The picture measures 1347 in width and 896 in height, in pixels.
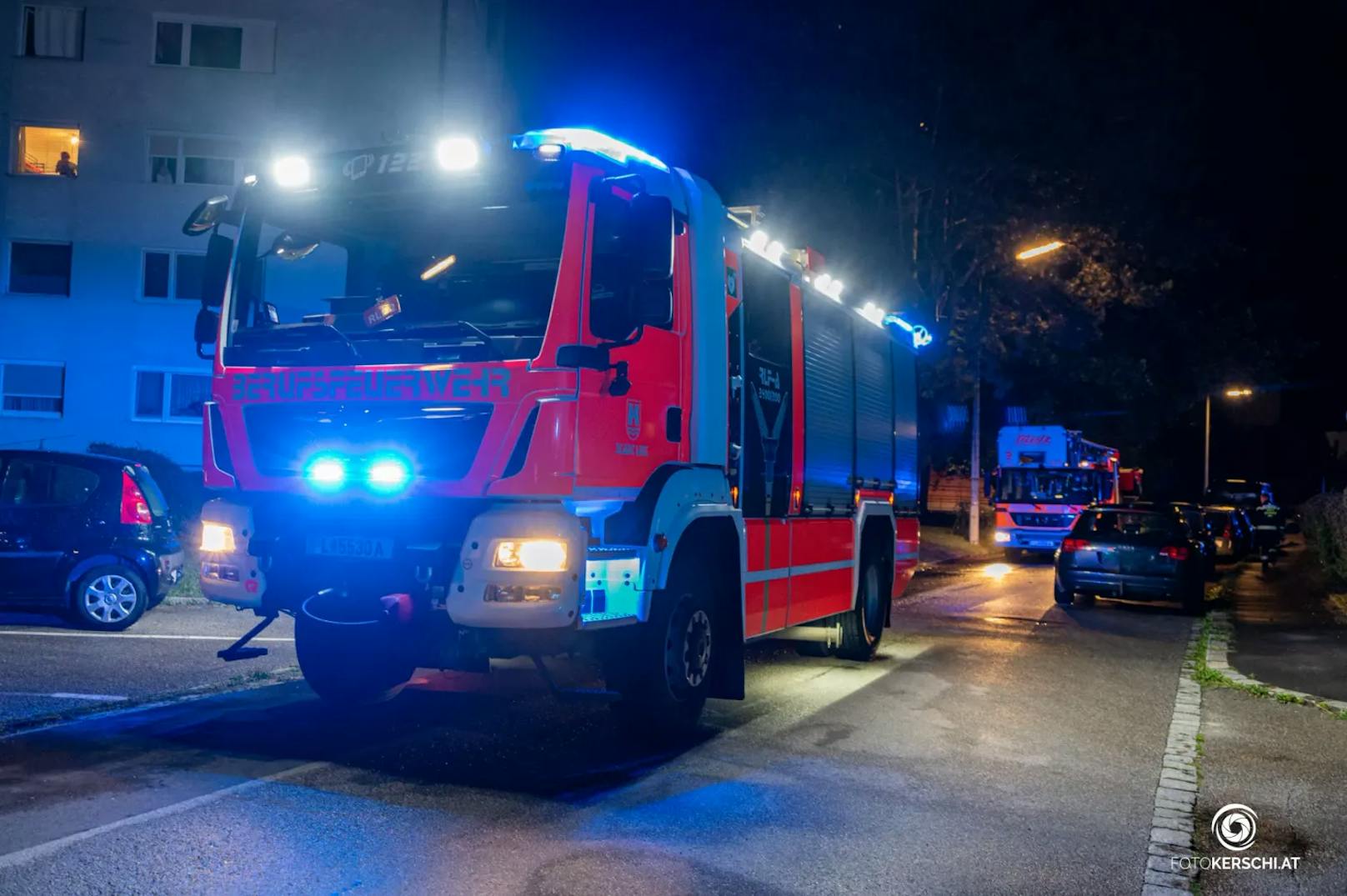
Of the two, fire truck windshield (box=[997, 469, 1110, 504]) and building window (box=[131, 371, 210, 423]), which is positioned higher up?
building window (box=[131, 371, 210, 423])

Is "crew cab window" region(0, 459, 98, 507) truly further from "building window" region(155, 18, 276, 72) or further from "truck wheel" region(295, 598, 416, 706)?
"building window" region(155, 18, 276, 72)

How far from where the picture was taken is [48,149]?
88.0ft

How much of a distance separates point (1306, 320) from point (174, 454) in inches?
1652

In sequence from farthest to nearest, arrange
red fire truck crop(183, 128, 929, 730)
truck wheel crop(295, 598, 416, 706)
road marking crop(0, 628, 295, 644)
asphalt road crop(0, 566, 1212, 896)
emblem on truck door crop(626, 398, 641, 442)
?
road marking crop(0, 628, 295, 644)
truck wheel crop(295, 598, 416, 706)
emblem on truck door crop(626, 398, 641, 442)
red fire truck crop(183, 128, 929, 730)
asphalt road crop(0, 566, 1212, 896)

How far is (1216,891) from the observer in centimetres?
516

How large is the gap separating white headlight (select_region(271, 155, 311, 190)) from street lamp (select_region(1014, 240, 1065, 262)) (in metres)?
24.4

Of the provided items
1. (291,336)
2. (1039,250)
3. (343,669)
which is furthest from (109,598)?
(1039,250)

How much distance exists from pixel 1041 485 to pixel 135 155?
69.6ft

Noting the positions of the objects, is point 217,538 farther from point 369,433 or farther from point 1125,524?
point 1125,524

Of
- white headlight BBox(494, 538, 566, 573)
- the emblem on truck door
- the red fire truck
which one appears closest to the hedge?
the red fire truck

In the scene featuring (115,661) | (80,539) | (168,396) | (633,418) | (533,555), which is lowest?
(115,661)

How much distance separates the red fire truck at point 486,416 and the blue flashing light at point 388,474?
0.01 metres

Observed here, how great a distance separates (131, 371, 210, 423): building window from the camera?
26.7 m

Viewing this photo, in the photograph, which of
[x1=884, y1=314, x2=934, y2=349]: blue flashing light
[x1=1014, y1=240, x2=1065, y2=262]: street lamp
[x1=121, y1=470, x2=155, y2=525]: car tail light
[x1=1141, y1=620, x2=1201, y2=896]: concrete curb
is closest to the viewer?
[x1=1141, y1=620, x2=1201, y2=896]: concrete curb
